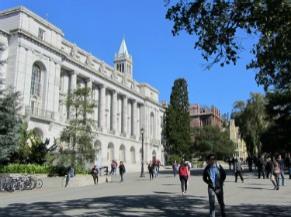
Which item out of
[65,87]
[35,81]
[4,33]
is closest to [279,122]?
[35,81]

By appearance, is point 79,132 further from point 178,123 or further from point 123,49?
point 123,49

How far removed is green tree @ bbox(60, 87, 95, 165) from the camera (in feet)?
100

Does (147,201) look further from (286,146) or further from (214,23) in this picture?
(286,146)

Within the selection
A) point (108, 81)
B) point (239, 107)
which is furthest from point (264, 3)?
point (108, 81)

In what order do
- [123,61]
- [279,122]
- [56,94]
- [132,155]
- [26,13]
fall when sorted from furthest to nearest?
[123,61] → [132,155] → [56,94] → [26,13] → [279,122]

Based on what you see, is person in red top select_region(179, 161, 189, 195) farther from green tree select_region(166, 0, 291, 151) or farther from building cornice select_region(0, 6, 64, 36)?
building cornice select_region(0, 6, 64, 36)

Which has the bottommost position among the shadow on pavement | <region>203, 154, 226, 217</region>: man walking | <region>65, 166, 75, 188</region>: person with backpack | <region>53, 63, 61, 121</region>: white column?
the shadow on pavement

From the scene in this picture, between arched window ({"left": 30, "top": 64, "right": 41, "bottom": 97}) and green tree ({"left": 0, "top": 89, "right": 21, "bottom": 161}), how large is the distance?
21985mm

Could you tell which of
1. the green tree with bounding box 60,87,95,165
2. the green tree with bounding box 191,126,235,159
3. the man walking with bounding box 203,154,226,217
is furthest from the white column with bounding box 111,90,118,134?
the man walking with bounding box 203,154,226,217

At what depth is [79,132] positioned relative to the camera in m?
31.0

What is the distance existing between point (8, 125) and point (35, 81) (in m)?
23.7

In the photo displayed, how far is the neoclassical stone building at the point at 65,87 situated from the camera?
46750mm

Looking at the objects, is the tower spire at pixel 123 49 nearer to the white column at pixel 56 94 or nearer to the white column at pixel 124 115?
the white column at pixel 124 115

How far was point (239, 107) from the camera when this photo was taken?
6128cm
